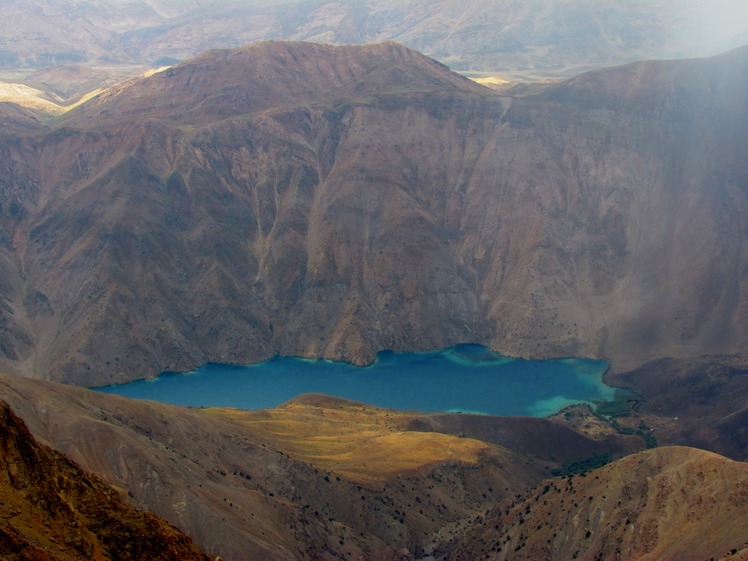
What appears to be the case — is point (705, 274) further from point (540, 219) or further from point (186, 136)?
point (186, 136)

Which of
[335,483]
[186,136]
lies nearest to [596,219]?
[186,136]

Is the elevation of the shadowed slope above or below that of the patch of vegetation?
above

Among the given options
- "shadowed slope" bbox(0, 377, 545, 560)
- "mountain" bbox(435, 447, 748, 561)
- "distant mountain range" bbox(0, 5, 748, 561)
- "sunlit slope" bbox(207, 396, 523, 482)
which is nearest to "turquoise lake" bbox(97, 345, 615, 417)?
"distant mountain range" bbox(0, 5, 748, 561)

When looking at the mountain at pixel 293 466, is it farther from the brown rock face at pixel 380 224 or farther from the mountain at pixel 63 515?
the brown rock face at pixel 380 224

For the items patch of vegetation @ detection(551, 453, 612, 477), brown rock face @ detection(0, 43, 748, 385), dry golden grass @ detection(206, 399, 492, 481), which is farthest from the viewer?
brown rock face @ detection(0, 43, 748, 385)

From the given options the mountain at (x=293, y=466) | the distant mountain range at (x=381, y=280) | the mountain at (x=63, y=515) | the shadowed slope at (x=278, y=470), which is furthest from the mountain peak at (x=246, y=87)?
the mountain at (x=63, y=515)

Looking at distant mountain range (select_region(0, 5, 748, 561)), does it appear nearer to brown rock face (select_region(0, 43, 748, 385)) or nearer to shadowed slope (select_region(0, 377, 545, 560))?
shadowed slope (select_region(0, 377, 545, 560))
